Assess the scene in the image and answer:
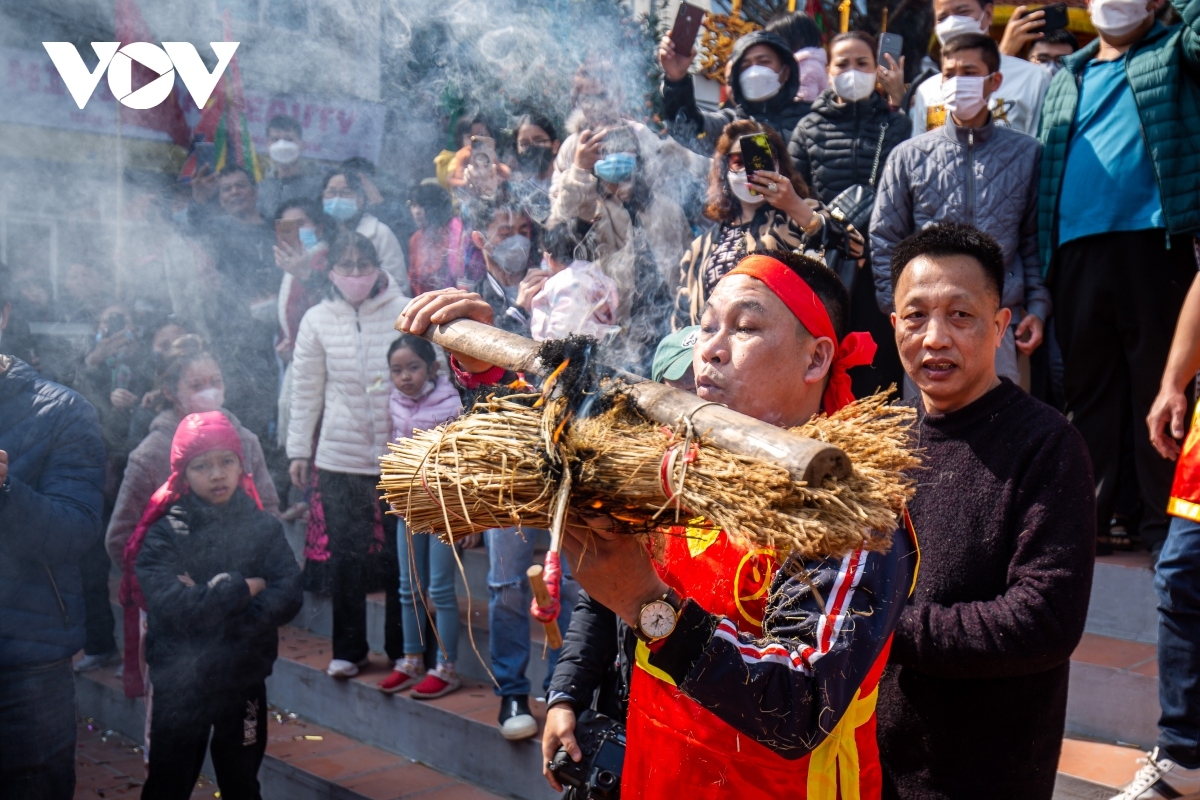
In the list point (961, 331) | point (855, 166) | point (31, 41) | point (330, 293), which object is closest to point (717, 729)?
point (961, 331)

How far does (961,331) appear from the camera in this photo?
7.97 ft

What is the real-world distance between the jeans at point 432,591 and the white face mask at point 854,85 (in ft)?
9.89

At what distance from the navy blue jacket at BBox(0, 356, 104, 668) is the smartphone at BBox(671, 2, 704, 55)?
3.51 meters

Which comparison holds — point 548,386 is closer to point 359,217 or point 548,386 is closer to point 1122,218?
point 1122,218

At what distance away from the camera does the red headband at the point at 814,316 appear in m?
2.08

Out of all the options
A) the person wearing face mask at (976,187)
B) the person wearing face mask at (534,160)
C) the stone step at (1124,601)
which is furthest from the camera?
the person wearing face mask at (534,160)

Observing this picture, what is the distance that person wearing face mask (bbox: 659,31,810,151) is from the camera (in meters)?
5.37

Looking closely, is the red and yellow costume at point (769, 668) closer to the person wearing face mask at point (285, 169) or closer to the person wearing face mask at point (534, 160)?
the person wearing face mask at point (534, 160)

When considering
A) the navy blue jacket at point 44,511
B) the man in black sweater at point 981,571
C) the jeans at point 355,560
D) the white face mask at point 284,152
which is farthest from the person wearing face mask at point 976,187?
the white face mask at point 284,152

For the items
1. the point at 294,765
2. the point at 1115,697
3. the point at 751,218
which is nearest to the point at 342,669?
the point at 294,765

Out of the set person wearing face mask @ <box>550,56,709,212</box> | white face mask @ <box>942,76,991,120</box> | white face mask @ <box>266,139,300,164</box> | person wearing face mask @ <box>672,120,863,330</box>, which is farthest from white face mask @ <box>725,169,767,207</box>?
white face mask @ <box>266,139,300,164</box>

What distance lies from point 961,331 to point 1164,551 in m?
1.23

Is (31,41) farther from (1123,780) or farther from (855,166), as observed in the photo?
(1123,780)

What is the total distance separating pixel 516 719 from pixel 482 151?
3012 millimetres
